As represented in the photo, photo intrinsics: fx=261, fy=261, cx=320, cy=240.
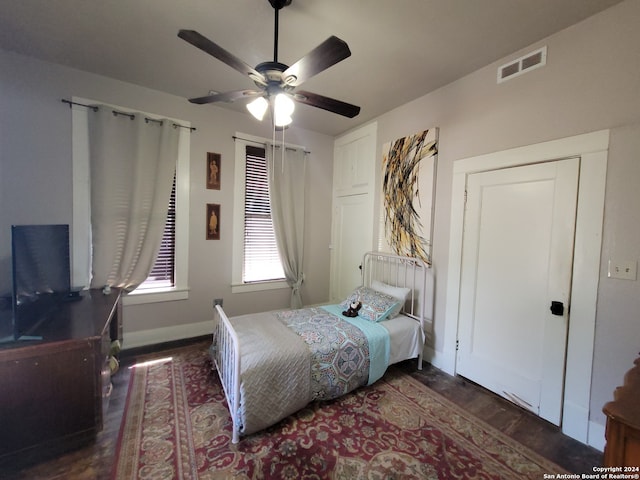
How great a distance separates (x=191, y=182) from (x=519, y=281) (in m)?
3.48

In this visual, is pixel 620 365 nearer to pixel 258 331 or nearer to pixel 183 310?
pixel 258 331

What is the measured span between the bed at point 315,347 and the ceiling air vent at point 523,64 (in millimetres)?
1794

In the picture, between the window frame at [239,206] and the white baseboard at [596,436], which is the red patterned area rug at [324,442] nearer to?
the white baseboard at [596,436]

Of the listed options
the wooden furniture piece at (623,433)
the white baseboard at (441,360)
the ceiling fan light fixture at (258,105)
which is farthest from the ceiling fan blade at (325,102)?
the white baseboard at (441,360)

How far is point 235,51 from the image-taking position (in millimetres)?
2193

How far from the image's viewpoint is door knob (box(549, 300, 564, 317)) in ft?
6.17

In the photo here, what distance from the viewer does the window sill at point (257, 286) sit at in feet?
11.4

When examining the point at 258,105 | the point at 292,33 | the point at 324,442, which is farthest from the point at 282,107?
the point at 324,442

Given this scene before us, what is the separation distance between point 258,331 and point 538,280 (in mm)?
2256

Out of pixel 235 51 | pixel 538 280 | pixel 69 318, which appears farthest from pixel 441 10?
pixel 69 318

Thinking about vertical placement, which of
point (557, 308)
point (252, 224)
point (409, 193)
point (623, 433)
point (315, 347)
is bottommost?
point (315, 347)

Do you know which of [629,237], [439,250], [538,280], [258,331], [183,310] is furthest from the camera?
[183,310]

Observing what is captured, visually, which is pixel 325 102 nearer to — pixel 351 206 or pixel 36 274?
pixel 351 206

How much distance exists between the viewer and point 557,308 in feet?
6.21
